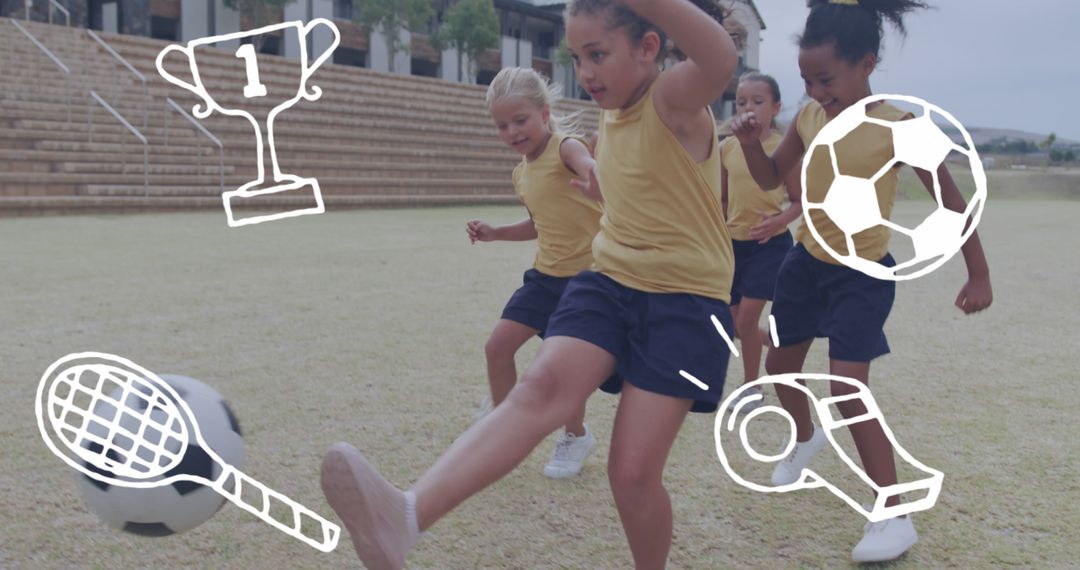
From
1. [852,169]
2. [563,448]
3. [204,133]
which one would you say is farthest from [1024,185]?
[563,448]

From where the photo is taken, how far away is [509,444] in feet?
6.52

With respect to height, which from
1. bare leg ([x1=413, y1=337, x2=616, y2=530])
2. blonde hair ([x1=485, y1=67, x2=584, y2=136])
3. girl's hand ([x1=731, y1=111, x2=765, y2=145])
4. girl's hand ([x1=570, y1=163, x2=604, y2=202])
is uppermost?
blonde hair ([x1=485, y1=67, x2=584, y2=136])

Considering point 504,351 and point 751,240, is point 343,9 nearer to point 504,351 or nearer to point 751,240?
point 751,240

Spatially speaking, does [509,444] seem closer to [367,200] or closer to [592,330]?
[592,330]

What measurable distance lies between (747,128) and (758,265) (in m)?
1.67

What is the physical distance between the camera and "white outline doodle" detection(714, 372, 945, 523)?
8.64 ft

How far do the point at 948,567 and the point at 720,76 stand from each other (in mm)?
1352

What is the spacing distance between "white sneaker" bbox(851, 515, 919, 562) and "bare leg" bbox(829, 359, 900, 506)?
108mm

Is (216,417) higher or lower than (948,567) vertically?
higher

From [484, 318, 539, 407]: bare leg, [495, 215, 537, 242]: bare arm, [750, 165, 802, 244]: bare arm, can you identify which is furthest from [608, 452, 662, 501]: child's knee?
[495, 215, 537, 242]: bare arm

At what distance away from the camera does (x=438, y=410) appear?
381 centimetres

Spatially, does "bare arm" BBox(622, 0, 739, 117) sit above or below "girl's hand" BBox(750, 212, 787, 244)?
above

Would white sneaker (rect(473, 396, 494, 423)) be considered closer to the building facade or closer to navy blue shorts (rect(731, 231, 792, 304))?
navy blue shorts (rect(731, 231, 792, 304))

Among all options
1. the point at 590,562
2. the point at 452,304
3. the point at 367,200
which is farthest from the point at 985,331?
the point at 367,200
